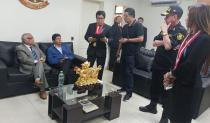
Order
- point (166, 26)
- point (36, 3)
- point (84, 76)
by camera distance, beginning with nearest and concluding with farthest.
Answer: point (166, 26)
point (84, 76)
point (36, 3)

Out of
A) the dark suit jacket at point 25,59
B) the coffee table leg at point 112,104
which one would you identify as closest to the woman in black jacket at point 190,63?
the coffee table leg at point 112,104

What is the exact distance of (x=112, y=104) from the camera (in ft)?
8.12

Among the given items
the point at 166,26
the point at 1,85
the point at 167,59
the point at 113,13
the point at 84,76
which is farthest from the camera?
the point at 113,13

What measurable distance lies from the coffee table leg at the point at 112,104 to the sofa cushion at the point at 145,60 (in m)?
1.35

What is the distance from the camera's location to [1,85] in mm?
2705

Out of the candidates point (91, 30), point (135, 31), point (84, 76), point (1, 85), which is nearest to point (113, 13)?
point (91, 30)

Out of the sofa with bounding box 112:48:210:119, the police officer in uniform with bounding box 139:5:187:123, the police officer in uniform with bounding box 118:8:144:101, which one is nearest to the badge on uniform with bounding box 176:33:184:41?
the police officer in uniform with bounding box 139:5:187:123

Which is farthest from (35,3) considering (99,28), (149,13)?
(149,13)

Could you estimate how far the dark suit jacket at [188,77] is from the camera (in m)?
1.37

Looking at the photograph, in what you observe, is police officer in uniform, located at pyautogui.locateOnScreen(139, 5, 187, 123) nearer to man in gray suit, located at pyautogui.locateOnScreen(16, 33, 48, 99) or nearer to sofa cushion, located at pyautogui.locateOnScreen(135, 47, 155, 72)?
sofa cushion, located at pyautogui.locateOnScreen(135, 47, 155, 72)

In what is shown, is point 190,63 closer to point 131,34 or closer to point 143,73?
point 131,34

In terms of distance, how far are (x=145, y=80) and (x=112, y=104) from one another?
110 centimetres

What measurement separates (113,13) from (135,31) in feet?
7.71

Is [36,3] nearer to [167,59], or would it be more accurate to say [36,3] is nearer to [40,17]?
[40,17]
